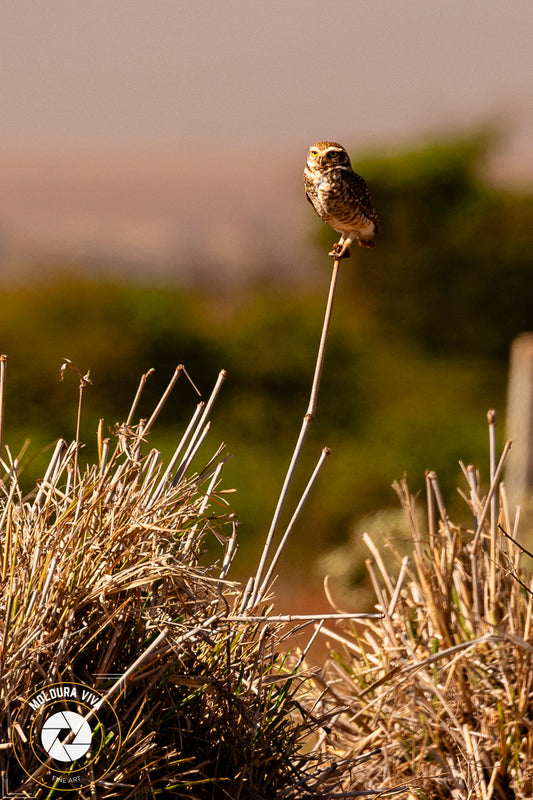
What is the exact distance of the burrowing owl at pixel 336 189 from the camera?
1.52 meters

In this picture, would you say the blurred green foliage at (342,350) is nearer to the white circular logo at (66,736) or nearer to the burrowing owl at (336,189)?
the burrowing owl at (336,189)

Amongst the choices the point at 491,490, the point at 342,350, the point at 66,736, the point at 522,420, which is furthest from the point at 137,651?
the point at 342,350

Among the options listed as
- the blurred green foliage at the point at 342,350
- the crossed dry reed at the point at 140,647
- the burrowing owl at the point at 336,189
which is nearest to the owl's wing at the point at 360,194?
the burrowing owl at the point at 336,189

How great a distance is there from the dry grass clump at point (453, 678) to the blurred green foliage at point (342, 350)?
258 inches

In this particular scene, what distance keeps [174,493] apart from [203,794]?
34 centimetres

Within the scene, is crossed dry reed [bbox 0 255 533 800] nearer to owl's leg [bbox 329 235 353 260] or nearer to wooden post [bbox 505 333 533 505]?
owl's leg [bbox 329 235 353 260]

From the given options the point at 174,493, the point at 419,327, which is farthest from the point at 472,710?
the point at 419,327

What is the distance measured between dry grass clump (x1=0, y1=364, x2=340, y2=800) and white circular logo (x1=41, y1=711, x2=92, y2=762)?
16 mm

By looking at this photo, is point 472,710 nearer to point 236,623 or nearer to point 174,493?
point 236,623

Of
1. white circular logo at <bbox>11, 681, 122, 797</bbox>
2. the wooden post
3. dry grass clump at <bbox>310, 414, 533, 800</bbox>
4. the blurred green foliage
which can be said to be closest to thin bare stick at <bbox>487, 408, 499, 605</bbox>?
dry grass clump at <bbox>310, 414, 533, 800</bbox>

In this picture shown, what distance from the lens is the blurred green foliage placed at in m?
9.70

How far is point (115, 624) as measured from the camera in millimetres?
1127

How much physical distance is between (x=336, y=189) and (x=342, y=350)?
11.1m

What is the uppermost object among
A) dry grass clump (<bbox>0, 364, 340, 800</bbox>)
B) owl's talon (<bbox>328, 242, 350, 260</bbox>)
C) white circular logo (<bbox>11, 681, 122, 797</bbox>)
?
owl's talon (<bbox>328, 242, 350, 260</bbox>)
